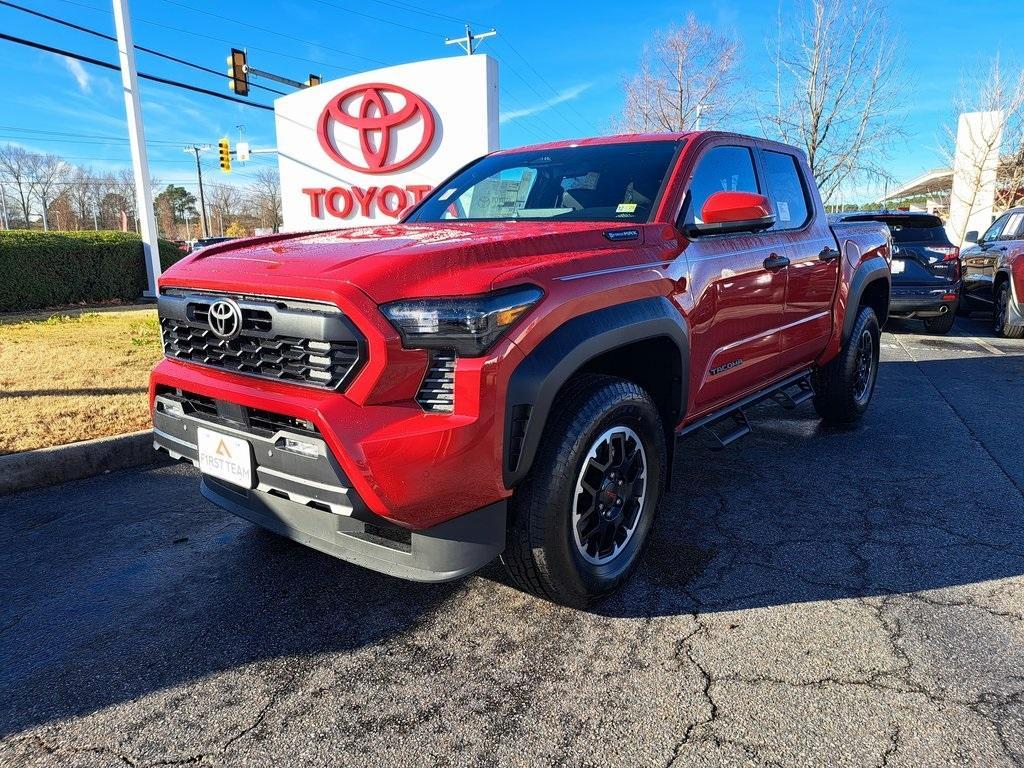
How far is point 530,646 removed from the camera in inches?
96.2

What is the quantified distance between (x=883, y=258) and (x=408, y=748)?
16.3 feet

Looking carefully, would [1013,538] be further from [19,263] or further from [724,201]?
[19,263]

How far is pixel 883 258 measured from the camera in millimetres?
5254

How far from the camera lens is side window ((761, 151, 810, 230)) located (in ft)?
Answer: 13.4

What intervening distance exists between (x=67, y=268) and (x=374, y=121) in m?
7.40

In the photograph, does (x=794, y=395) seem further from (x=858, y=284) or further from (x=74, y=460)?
(x=74, y=460)

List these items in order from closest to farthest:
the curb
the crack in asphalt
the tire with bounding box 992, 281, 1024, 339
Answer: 1. the curb
2. the crack in asphalt
3. the tire with bounding box 992, 281, 1024, 339

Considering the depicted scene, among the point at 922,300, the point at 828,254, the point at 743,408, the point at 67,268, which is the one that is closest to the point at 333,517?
the point at 743,408

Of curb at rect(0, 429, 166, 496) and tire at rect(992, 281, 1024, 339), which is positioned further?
tire at rect(992, 281, 1024, 339)

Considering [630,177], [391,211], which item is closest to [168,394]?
[630,177]

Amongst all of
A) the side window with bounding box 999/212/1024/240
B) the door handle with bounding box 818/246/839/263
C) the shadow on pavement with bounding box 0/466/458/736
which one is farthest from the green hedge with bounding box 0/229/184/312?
the side window with bounding box 999/212/1024/240

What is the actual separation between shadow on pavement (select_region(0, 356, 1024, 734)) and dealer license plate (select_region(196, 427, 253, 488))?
62 centimetres

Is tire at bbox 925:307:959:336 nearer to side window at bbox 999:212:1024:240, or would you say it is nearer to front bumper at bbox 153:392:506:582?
side window at bbox 999:212:1024:240

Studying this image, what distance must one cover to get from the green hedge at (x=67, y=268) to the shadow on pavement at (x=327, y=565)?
36.1 feet
